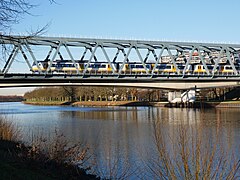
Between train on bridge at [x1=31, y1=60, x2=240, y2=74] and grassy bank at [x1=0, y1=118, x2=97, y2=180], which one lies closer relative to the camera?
grassy bank at [x1=0, y1=118, x2=97, y2=180]

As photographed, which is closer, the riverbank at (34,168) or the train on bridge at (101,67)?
the riverbank at (34,168)

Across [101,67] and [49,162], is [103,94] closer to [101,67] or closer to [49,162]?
[101,67]

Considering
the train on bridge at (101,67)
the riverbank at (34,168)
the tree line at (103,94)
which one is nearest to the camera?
the riverbank at (34,168)

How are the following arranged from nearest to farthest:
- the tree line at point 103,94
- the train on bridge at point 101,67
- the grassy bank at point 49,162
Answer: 1. the grassy bank at point 49,162
2. the train on bridge at point 101,67
3. the tree line at point 103,94

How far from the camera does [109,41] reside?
5166 centimetres

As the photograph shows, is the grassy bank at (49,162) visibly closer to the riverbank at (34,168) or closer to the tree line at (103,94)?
the riverbank at (34,168)

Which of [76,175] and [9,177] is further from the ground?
[9,177]

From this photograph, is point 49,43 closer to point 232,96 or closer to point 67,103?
point 232,96

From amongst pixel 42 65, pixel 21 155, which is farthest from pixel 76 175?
pixel 42 65

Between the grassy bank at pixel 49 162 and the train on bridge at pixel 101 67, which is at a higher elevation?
the train on bridge at pixel 101 67

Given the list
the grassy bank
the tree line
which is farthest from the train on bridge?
the grassy bank

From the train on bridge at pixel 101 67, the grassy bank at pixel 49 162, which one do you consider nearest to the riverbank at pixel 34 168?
the grassy bank at pixel 49 162

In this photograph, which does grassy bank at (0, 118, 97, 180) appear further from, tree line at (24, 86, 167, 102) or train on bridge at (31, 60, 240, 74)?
tree line at (24, 86, 167, 102)

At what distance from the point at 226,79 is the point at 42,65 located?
99.7 ft
